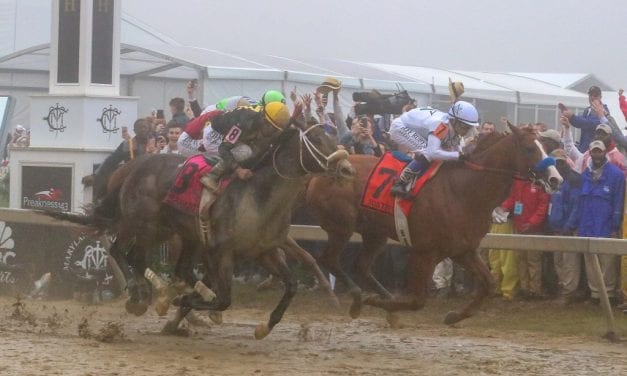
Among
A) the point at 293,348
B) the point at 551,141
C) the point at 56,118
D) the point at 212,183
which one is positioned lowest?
the point at 293,348

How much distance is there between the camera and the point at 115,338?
32.1 ft

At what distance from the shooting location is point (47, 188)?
1477cm

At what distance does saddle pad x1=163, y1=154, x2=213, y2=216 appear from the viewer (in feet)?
32.7

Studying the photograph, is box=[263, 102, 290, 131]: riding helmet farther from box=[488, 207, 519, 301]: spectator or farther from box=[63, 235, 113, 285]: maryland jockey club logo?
box=[63, 235, 113, 285]: maryland jockey club logo

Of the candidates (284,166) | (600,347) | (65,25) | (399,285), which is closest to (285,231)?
(284,166)

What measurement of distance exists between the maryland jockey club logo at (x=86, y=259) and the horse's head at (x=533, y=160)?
5.33 metres

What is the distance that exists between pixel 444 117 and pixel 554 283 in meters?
2.85

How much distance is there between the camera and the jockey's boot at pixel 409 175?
1010cm

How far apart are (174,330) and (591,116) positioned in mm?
4955

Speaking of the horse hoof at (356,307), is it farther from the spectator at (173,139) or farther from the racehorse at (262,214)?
the spectator at (173,139)

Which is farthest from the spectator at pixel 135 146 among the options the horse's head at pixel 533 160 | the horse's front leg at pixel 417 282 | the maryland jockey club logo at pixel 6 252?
the horse's head at pixel 533 160

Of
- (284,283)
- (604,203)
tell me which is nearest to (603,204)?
(604,203)

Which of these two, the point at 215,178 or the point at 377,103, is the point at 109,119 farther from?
the point at 215,178

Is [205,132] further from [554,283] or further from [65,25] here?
[65,25]
